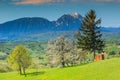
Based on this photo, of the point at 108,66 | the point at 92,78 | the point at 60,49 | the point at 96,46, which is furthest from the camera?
the point at 60,49

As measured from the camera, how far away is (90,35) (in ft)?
293

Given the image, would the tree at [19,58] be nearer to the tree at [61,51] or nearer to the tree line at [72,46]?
the tree line at [72,46]

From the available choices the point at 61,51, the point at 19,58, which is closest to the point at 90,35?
the point at 61,51

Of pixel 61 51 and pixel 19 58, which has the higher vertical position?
pixel 61 51

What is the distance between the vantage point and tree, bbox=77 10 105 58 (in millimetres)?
88500

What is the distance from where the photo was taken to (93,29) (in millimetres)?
90250

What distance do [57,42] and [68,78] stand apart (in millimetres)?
33789

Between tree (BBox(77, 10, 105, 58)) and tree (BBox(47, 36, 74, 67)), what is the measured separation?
630 cm

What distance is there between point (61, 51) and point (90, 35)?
11073mm

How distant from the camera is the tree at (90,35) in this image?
3484 inches

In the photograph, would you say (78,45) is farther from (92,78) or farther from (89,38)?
(92,78)

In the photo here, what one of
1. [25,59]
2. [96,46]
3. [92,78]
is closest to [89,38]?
[96,46]

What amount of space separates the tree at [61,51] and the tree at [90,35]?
6.30m

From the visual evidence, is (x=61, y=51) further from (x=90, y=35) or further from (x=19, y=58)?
(x=19, y=58)
